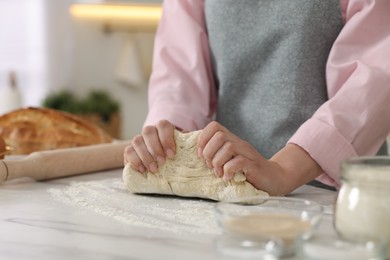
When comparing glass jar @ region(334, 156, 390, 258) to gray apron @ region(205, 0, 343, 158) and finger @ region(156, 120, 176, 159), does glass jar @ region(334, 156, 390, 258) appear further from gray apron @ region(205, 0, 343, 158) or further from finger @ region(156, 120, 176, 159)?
gray apron @ region(205, 0, 343, 158)

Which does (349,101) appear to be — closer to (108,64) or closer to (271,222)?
(271,222)

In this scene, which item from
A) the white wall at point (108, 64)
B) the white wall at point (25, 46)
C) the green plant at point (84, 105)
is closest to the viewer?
the green plant at point (84, 105)

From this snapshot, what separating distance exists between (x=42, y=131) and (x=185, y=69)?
0.28m

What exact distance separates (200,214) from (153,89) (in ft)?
1.57

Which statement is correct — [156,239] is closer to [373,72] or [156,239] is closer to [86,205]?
[86,205]

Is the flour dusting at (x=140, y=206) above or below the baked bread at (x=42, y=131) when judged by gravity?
above

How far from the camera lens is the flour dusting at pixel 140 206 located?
83 centimetres

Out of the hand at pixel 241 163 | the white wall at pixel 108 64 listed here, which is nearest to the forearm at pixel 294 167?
the hand at pixel 241 163

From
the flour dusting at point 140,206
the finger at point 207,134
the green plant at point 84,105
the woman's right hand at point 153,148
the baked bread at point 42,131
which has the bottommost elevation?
the green plant at point 84,105

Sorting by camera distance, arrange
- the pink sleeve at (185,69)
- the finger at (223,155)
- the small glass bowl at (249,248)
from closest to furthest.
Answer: the small glass bowl at (249,248), the finger at (223,155), the pink sleeve at (185,69)

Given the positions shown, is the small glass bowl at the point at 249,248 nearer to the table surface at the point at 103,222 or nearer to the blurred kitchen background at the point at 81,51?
the table surface at the point at 103,222

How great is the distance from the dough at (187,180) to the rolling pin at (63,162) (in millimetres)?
171

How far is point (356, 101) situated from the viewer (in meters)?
1.04

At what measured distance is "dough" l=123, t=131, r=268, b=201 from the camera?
3.15 feet
